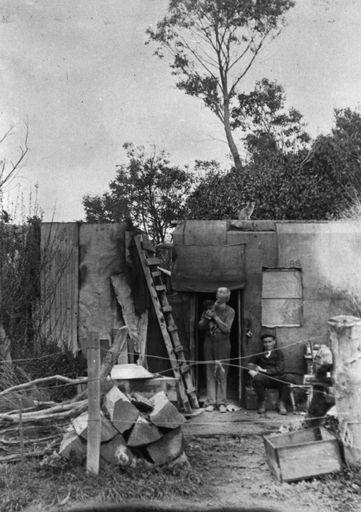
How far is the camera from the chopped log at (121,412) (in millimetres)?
5395

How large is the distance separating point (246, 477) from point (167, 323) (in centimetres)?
363

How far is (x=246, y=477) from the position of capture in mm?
5730

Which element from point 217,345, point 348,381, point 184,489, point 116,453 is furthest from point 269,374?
point 116,453

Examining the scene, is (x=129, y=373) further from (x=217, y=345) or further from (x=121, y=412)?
(x=217, y=345)

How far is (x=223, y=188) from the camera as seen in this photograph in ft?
57.9

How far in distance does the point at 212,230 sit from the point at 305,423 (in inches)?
162

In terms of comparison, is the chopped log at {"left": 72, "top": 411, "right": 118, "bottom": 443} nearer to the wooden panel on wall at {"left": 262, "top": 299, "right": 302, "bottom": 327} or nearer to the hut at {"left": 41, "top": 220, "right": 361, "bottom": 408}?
the hut at {"left": 41, "top": 220, "right": 361, "bottom": 408}

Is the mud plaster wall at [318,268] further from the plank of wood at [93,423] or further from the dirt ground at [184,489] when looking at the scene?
the plank of wood at [93,423]

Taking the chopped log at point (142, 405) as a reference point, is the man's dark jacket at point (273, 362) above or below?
above

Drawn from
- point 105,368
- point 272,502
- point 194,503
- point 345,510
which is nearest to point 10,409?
point 105,368

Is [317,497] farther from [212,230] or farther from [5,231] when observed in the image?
[5,231]

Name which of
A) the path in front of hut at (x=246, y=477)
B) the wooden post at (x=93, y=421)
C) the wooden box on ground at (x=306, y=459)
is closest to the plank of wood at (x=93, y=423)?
the wooden post at (x=93, y=421)

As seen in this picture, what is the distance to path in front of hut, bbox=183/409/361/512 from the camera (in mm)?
5074

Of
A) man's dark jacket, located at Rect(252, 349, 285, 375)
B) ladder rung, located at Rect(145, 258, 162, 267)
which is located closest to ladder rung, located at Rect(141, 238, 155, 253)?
ladder rung, located at Rect(145, 258, 162, 267)
